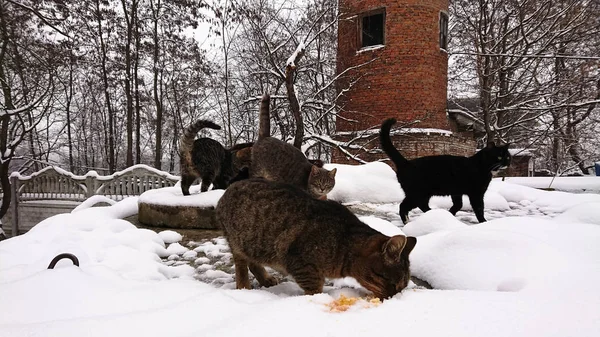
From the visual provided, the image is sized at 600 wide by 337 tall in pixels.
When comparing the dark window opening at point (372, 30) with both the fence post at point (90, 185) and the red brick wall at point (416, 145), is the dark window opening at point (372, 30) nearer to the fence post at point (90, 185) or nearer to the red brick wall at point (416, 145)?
the red brick wall at point (416, 145)

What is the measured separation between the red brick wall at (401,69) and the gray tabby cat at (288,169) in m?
6.92

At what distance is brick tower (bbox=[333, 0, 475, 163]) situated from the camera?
12.0 metres

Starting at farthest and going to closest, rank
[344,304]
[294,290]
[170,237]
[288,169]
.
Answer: [288,169] < [170,237] < [294,290] < [344,304]

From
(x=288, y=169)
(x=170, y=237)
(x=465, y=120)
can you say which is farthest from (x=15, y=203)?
(x=465, y=120)

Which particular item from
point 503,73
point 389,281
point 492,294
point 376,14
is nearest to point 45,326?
point 389,281

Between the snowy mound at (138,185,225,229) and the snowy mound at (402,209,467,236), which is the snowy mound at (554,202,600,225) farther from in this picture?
the snowy mound at (138,185,225,229)

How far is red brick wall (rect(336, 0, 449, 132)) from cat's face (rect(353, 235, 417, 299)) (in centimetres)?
1029

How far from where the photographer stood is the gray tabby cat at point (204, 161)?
4812mm

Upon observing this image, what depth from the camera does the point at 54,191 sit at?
13422 mm

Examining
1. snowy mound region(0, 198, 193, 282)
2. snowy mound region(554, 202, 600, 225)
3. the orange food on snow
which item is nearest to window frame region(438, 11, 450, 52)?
snowy mound region(554, 202, 600, 225)

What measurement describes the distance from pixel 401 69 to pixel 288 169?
28.7 feet

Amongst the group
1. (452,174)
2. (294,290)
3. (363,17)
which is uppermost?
(363,17)

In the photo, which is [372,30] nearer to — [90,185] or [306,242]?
[90,185]

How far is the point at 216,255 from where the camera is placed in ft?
10.8
